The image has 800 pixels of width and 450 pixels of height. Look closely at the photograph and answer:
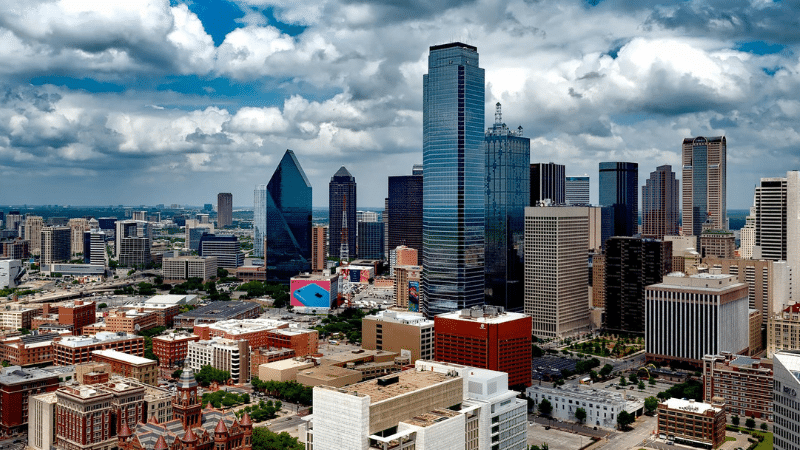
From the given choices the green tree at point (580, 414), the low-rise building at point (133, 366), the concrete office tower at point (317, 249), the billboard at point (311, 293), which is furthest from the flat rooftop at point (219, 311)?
the green tree at point (580, 414)

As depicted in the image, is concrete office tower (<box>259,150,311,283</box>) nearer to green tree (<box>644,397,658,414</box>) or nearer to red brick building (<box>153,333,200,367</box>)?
red brick building (<box>153,333,200,367</box>)

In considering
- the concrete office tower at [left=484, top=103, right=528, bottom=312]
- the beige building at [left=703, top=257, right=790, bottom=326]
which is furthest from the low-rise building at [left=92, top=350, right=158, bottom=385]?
the beige building at [left=703, top=257, right=790, bottom=326]

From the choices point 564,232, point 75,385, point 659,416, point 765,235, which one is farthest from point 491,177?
point 75,385

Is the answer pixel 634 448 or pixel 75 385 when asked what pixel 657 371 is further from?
pixel 75 385

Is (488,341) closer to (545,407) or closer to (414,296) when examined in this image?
(545,407)

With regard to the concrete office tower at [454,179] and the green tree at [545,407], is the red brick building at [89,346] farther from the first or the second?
the green tree at [545,407]

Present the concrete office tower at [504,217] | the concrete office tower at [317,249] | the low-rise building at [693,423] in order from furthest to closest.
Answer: the concrete office tower at [317,249], the concrete office tower at [504,217], the low-rise building at [693,423]
